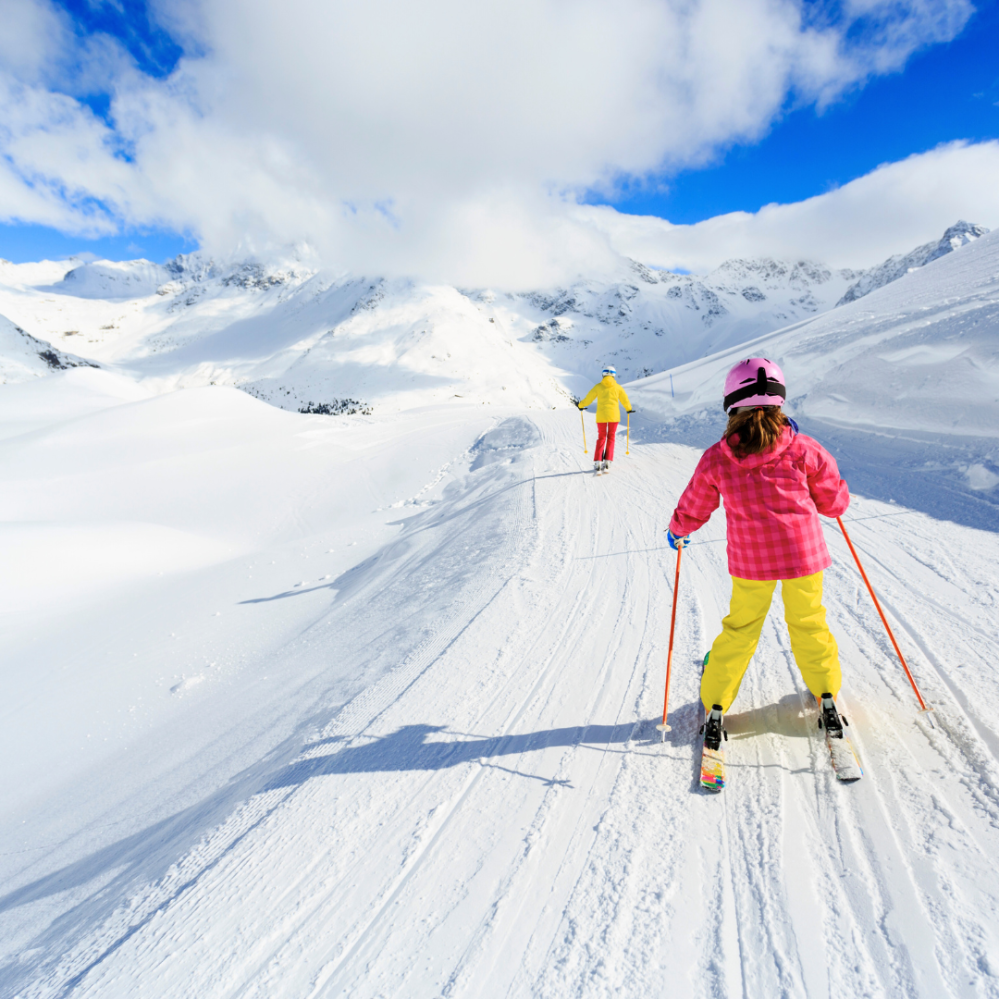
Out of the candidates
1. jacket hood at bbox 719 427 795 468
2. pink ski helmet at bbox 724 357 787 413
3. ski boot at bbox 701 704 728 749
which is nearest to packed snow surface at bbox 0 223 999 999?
ski boot at bbox 701 704 728 749

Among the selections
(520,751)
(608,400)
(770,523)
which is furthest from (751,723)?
(608,400)

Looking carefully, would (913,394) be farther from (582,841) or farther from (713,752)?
(582,841)

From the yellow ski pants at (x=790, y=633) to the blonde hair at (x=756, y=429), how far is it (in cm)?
66

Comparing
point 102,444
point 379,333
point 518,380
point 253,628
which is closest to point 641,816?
point 253,628

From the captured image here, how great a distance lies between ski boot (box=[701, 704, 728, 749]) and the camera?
2.54 meters

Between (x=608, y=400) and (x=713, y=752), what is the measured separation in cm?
752

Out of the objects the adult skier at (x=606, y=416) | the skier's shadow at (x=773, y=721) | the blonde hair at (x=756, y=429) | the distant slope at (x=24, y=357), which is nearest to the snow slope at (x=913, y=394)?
the adult skier at (x=606, y=416)

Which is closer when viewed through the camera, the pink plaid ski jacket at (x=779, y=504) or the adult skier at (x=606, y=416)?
the pink plaid ski jacket at (x=779, y=504)

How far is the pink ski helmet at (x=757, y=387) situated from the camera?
241 centimetres

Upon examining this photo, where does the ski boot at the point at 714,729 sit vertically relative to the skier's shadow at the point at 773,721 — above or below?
above

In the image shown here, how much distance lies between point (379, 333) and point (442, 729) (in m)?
136

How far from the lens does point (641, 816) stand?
7.51ft

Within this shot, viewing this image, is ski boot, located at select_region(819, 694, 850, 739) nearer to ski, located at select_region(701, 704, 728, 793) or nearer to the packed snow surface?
the packed snow surface

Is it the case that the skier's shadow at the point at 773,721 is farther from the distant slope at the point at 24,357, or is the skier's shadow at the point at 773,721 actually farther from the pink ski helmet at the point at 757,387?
the distant slope at the point at 24,357
